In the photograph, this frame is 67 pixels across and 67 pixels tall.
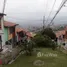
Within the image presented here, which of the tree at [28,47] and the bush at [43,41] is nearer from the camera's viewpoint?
the tree at [28,47]

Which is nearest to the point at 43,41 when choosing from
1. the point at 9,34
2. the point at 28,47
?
the point at 9,34

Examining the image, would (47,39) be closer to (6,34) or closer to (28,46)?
(6,34)

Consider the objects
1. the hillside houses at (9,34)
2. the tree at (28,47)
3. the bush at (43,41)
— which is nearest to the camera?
the tree at (28,47)

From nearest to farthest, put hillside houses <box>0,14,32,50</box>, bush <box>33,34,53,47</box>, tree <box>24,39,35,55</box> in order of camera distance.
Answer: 1. tree <box>24,39,35,55</box>
2. hillside houses <box>0,14,32,50</box>
3. bush <box>33,34,53,47</box>

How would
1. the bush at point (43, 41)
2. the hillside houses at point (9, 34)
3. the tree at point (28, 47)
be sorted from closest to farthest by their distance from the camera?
the tree at point (28, 47) → the hillside houses at point (9, 34) → the bush at point (43, 41)

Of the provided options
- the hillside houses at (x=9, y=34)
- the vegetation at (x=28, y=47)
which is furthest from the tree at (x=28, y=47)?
the hillside houses at (x=9, y=34)

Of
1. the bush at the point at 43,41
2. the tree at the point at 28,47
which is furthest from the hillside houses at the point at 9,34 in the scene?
the bush at the point at 43,41

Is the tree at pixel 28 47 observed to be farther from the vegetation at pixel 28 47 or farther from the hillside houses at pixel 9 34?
the hillside houses at pixel 9 34

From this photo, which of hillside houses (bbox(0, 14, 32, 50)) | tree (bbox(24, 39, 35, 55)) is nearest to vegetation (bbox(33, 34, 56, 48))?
hillside houses (bbox(0, 14, 32, 50))

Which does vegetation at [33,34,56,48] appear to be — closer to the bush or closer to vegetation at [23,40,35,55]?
the bush

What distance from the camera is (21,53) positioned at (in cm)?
2808

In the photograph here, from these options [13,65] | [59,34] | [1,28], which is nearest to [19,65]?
[13,65]

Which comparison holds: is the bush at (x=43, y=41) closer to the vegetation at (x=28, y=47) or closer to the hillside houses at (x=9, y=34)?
the hillside houses at (x=9, y=34)

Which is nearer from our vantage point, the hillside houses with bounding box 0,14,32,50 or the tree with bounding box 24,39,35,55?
the tree with bounding box 24,39,35,55
